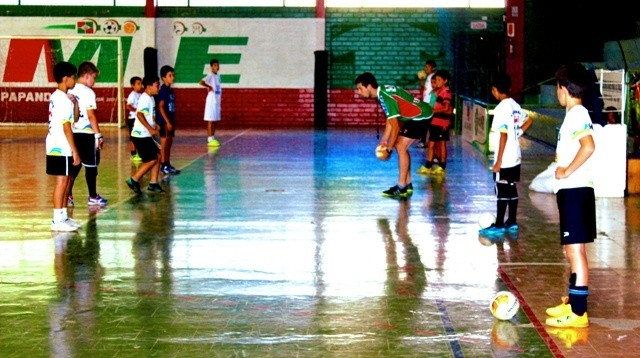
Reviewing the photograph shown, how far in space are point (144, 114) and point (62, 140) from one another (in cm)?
386

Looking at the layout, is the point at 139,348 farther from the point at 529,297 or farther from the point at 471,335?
the point at 529,297

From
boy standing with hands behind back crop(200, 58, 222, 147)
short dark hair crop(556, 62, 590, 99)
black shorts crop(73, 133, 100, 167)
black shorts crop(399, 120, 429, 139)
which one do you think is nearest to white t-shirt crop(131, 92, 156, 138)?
black shorts crop(73, 133, 100, 167)

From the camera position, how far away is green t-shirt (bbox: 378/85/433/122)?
14828mm

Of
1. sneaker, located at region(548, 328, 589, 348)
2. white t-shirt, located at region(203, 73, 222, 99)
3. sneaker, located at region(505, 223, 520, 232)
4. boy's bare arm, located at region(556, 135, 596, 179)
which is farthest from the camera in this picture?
white t-shirt, located at region(203, 73, 222, 99)

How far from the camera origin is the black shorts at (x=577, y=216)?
24.4ft

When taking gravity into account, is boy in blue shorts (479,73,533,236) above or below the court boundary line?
above

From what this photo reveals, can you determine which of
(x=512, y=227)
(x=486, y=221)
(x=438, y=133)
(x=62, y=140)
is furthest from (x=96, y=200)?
(x=438, y=133)

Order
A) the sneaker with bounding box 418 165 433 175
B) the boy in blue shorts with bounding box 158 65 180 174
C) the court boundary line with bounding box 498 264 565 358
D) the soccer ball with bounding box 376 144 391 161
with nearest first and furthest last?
the court boundary line with bounding box 498 264 565 358 → the soccer ball with bounding box 376 144 391 161 → the boy in blue shorts with bounding box 158 65 180 174 → the sneaker with bounding box 418 165 433 175

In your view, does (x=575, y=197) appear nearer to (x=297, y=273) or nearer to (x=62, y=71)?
(x=297, y=273)

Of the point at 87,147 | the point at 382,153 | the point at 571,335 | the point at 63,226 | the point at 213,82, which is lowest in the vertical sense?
the point at 571,335

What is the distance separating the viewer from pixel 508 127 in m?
11.4

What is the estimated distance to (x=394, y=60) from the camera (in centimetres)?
3331

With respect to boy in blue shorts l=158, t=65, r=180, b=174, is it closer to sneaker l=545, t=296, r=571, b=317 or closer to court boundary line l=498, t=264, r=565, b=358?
court boundary line l=498, t=264, r=565, b=358

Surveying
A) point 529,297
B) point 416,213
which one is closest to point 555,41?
point 416,213
